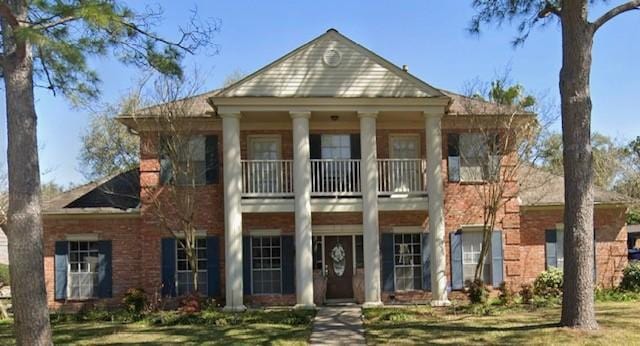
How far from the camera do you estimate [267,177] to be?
17.8m

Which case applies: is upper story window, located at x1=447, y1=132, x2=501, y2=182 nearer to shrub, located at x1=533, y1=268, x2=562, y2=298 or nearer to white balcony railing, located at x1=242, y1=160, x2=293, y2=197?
shrub, located at x1=533, y1=268, x2=562, y2=298

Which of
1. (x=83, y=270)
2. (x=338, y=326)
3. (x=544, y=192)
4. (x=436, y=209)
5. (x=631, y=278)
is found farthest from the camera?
(x=544, y=192)

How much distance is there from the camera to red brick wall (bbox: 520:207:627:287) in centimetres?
1903

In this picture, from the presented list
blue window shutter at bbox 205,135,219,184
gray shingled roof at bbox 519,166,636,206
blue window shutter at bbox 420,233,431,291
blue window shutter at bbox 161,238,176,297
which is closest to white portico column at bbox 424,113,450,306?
blue window shutter at bbox 420,233,431,291

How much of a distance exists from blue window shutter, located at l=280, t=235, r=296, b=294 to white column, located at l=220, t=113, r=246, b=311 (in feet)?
5.99

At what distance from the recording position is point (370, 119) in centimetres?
1681

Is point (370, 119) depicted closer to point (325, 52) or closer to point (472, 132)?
point (325, 52)

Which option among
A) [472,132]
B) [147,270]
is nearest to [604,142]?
[472,132]

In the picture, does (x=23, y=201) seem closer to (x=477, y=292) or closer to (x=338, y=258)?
(x=338, y=258)

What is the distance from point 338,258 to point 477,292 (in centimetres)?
411

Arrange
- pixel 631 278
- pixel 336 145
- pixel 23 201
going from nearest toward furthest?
pixel 23 201 < pixel 336 145 < pixel 631 278

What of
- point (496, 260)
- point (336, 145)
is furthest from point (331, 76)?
point (496, 260)

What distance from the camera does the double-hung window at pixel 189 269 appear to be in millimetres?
17897

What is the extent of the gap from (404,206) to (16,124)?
10.5 meters
